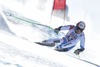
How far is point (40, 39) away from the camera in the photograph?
6.71 metres

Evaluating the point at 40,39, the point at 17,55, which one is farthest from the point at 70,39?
the point at 17,55

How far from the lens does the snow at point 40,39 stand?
14.1ft

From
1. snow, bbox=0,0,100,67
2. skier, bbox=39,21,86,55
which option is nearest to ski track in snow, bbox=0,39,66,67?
snow, bbox=0,0,100,67

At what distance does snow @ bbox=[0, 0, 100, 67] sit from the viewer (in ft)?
14.1

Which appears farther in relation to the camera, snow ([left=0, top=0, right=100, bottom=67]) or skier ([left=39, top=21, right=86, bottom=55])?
skier ([left=39, top=21, right=86, bottom=55])

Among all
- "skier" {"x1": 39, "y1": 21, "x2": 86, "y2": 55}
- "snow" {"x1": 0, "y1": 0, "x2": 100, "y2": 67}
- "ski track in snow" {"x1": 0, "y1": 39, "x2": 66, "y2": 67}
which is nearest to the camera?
"ski track in snow" {"x1": 0, "y1": 39, "x2": 66, "y2": 67}

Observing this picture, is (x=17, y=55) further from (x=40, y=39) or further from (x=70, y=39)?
(x=40, y=39)

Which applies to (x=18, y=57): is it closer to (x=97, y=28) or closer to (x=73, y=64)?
(x=73, y=64)

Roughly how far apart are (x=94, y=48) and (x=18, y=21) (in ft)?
7.50

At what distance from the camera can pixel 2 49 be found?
14.2ft

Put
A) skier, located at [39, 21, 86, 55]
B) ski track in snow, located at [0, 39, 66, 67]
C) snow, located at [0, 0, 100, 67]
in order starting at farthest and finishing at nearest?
skier, located at [39, 21, 86, 55] → snow, located at [0, 0, 100, 67] → ski track in snow, located at [0, 39, 66, 67]

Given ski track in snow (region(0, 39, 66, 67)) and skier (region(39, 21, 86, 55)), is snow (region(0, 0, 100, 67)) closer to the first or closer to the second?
ski track in snow (region(0, 39, 66, 67))

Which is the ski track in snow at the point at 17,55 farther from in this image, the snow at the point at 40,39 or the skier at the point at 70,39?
the skier at the point at 70,39

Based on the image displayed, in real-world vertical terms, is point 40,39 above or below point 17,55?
below
